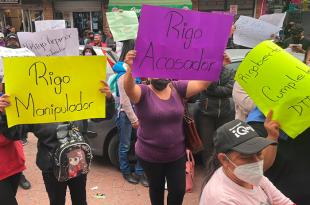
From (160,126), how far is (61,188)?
920 millimetres

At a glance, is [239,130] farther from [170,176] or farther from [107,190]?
[107,190]

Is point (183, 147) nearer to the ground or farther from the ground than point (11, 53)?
nearer to the ground

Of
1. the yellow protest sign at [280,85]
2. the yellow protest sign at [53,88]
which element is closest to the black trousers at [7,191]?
the yellow protest sign at [53,88]

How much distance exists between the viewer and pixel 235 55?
5.47m

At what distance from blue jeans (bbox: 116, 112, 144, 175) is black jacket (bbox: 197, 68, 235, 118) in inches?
35.5

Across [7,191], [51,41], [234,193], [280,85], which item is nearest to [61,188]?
[7,191]

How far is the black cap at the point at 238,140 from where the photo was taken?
6.40 ft

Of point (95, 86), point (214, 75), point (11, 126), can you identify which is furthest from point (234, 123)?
point (11, 126)

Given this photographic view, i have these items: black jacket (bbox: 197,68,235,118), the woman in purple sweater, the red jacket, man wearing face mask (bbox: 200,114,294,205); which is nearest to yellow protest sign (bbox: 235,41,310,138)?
man wearing face mask (bbox: 200,114,294,205)

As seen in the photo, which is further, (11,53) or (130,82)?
(11,53)

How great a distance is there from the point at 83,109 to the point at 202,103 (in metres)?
2.11

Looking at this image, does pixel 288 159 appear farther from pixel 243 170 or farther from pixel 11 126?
pixel 11 126

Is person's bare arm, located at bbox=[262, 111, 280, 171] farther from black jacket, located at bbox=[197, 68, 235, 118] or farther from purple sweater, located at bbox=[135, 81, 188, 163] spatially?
black jacket, located at bbox=[197, 68, 235, 118]

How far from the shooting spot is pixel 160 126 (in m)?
3.18
